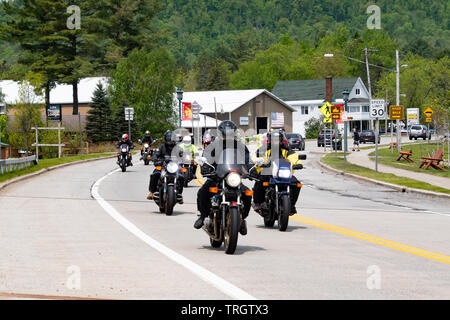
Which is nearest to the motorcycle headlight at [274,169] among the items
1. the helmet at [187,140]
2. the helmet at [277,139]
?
the helmet at [277,139]

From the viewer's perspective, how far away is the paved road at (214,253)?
8.23m

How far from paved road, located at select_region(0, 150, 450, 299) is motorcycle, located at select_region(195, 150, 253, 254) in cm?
27

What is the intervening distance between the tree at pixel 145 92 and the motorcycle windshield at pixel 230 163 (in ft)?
202

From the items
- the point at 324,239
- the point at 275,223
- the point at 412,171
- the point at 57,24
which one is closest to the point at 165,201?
the point at 275,223

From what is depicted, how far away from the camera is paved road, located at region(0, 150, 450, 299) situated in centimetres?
823

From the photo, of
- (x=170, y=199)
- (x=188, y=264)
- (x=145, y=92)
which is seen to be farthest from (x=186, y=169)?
(x=145, y=92)

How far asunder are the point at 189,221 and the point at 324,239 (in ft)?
12.4

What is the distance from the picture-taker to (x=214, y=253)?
36.8 ft

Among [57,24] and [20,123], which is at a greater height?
[57,24]

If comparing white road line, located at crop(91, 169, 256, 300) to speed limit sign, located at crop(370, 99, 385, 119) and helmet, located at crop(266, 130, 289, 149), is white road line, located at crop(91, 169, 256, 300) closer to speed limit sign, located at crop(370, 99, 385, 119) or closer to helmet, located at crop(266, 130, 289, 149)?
helmet, located at crop(266, 130, 289, 149)

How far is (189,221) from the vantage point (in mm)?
16109

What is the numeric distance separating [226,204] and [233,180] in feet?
1.17
